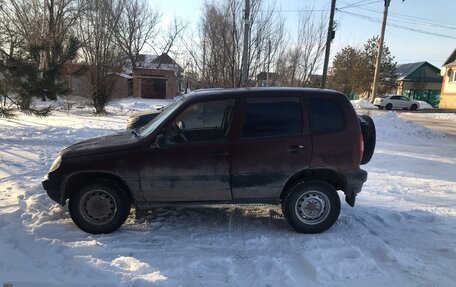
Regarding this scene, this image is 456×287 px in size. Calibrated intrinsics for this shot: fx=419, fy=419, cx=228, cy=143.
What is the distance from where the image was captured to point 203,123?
5.50 m

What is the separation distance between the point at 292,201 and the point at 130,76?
158 feet

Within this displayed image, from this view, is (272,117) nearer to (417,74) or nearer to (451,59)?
(451,59)

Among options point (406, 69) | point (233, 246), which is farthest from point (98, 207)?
point (406, 69)

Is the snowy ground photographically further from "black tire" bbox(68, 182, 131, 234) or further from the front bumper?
the front bumper

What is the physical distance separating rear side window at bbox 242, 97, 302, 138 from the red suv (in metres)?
0.01

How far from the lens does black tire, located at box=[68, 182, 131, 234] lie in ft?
17.4

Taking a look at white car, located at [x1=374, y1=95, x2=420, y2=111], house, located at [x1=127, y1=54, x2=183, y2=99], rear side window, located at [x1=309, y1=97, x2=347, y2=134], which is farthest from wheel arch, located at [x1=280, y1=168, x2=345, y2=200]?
house, located at [x1=127, y1=54, x2=183, y2=99]

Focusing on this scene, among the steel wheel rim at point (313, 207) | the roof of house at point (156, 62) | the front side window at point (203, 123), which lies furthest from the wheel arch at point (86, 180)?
the roof of house at point (156, 62)

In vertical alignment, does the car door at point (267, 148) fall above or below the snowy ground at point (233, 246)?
above

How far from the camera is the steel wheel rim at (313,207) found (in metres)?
5.45

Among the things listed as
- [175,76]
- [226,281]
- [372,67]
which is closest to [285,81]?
[226,281]

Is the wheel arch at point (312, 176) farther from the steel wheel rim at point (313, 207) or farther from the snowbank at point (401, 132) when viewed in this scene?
the snowbank at point (401, 132)

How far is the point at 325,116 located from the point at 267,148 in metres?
0.91

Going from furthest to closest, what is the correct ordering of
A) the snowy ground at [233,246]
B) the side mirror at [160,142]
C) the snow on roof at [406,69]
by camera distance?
the snow on roof at [406,69]
the side mirror at [160,142]
the snowy ground at [233,246]
